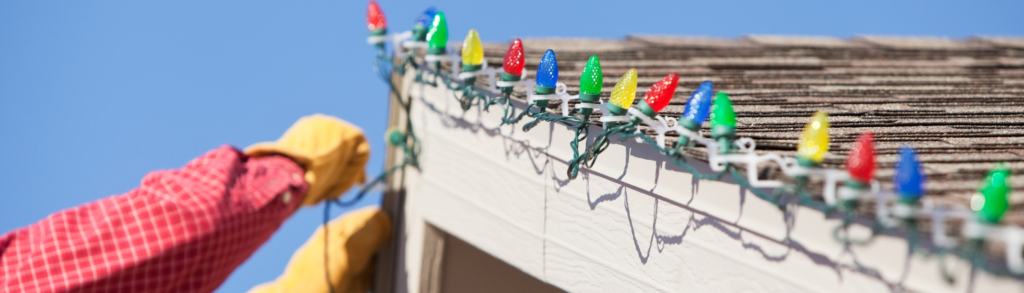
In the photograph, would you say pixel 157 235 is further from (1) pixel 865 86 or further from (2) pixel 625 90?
(1) pixel 865 86

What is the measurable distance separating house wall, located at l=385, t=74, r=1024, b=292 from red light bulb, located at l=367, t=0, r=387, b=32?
0.22 meters

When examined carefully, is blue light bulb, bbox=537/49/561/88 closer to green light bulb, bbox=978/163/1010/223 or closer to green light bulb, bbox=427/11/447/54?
green light bulb, bbox=427/11/447/54

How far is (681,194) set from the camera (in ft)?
5.11

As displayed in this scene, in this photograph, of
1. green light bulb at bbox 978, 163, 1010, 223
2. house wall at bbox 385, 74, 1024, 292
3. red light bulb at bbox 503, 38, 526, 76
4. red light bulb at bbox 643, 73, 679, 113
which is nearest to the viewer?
green light bulb at bbox 978, 163, 1010, 223

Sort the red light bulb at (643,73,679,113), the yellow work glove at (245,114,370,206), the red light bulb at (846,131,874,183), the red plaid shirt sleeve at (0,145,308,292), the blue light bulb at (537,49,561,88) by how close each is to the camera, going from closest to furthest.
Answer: the red light bulb at (846,131,874,183), the red light bulb at (643,73,679,113), the blue light bulb at (537,49,561,88), the red plaid shirt sleeve at (0,145,308,292), the yellow work glove at (245,114,370,206)

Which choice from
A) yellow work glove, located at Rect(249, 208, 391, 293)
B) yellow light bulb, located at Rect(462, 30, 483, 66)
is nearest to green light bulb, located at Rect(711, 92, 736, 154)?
yellow light bulb, located at Rect(462, 30, 483, 66)

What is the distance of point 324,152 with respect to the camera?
8.84 feet

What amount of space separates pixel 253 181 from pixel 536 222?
894 mm

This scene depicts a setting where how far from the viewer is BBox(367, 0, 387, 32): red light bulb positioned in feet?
8.73

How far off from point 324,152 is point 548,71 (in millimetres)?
1226

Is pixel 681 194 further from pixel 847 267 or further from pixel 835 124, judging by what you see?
pixel 835 124

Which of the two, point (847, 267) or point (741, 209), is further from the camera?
point (741, 209)

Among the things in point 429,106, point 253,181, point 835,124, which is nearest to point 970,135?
point 835,124

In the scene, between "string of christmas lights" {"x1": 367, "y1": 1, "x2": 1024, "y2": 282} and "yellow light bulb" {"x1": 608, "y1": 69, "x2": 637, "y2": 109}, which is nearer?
"string of christmas lights" {"x1": 367, "y1": 1, "x2": 1024, "y2": 282}
